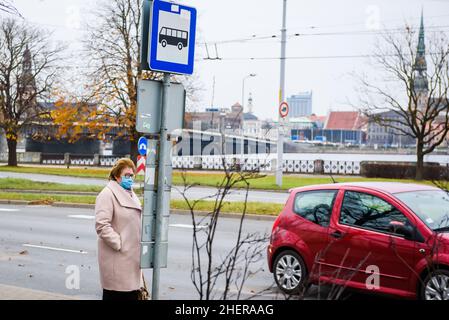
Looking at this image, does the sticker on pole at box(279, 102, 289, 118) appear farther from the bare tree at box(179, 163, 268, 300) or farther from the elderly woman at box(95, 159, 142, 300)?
the elderly woman at box(95, 159, 142, 300)

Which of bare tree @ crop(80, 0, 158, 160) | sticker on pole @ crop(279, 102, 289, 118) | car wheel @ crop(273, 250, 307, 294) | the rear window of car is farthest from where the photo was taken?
bare tree @ crop(80, 0, 158, 160)

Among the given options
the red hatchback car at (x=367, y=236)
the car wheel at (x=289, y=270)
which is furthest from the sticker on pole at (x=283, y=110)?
the car wheel at (x=289, y=270)

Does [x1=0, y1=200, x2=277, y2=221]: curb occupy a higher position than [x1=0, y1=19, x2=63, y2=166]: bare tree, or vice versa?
[x1=0, y1=19, x2=63, y2=166]: bare tree

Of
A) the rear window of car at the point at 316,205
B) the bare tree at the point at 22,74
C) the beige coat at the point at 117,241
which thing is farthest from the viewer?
the bare tree at the point at 22,74

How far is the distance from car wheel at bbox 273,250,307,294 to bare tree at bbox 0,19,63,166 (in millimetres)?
41598

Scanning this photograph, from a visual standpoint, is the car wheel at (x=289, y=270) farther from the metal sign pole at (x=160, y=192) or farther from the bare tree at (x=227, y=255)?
the metal sign pole at (x=160, y=192)

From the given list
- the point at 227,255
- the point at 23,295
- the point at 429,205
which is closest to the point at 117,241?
the point at 227,255

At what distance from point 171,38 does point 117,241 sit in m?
1.75

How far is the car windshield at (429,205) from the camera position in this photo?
708 cm

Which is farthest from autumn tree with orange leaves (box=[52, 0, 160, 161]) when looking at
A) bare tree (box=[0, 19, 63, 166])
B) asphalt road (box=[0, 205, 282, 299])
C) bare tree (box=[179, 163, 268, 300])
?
bare tree (box=[179, 163, 268, 300])

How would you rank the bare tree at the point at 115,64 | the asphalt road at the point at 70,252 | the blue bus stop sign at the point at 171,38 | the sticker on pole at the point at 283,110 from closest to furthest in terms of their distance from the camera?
the blue bus stop sign at the point at 171,38 < the asphalt road at the point at 70,252 < the sticker on pole at the point at 283,110 < the bare tree at the point at 115,64

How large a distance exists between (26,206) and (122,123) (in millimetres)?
16851

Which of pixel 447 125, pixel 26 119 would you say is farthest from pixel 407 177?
pixel 26 119

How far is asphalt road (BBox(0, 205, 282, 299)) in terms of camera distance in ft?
28.8
